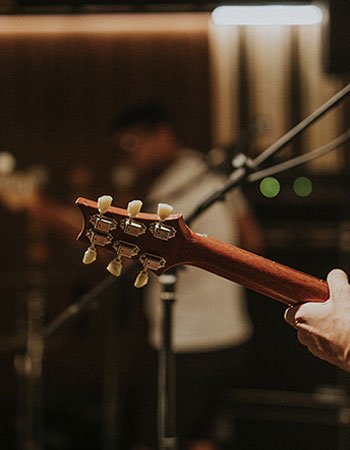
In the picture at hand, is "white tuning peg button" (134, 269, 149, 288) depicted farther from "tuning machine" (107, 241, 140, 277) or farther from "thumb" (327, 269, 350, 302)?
"thumb" (327, 269, 350, 302)

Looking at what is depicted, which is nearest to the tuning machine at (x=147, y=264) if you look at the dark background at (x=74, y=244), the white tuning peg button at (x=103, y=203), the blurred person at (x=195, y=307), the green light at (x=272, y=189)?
the white tuning peg button at (x=103, y=203)

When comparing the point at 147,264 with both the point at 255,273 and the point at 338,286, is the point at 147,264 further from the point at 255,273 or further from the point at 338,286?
the point at 338,286

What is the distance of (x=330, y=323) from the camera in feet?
2.99

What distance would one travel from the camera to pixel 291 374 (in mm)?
2295

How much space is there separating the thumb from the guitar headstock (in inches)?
9.2

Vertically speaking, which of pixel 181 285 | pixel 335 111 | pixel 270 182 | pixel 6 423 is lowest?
pixel 6 423

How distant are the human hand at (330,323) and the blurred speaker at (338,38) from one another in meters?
0.97

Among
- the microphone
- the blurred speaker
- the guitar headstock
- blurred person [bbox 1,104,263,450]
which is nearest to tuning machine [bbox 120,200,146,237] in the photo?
the guitar headstock

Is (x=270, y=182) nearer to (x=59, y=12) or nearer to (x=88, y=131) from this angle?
(x=88, y=131)

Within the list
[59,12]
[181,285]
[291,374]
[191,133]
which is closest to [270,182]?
[191,133]

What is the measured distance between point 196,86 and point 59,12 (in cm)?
170

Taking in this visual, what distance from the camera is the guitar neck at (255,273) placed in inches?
37.7

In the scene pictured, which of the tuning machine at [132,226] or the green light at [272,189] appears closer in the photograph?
the tuning machine at [132,226]

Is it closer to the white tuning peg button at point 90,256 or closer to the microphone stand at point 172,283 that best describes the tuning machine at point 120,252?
the white tuning peg button at point 90,256
